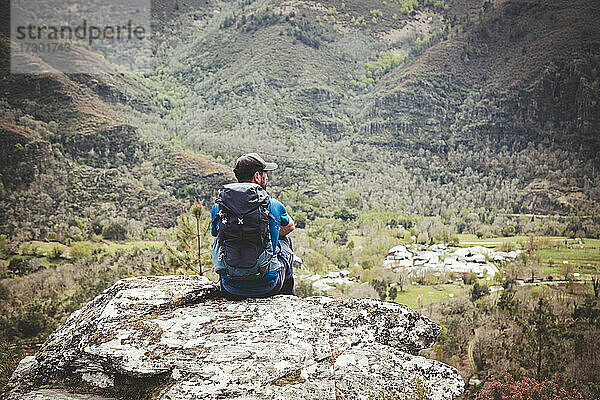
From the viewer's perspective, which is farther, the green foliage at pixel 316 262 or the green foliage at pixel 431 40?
the green foliage at pixel 431 40

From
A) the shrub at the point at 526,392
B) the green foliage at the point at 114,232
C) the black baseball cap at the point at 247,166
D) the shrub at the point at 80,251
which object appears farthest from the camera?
the green foliage at the point at 114,232

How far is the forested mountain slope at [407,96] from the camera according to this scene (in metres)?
70.2

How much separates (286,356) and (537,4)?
109m

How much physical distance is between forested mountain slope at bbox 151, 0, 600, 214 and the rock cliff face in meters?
62.6

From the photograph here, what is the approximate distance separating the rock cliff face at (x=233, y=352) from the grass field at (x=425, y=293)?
87.4ft

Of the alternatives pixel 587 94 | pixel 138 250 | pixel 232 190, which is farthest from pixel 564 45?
pixel 232 190

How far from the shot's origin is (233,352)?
3361 mm

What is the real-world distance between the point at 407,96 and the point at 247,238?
316 feet

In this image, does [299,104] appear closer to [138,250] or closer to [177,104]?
[177,104]

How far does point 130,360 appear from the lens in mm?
3318

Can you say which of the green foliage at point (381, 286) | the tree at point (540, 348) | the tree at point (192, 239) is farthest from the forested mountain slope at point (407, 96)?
the tree at point (192, 239)

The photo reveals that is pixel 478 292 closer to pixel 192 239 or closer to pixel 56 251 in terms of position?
pixel 192 239

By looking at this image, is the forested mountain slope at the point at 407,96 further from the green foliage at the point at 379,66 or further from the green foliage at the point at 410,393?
the green foliage at the point at 410,393

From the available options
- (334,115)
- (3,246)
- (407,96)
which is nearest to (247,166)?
(3,246)
